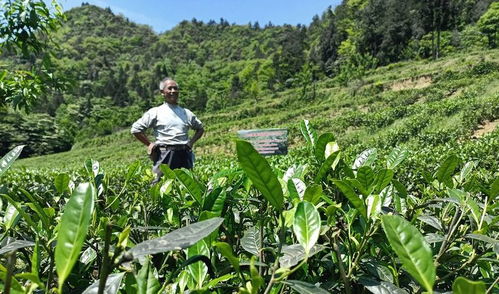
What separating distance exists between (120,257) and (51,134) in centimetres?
4582

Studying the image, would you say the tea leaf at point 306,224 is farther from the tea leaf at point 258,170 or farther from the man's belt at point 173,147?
the man's belt at point 173,147

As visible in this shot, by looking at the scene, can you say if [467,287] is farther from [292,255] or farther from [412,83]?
[412,83]

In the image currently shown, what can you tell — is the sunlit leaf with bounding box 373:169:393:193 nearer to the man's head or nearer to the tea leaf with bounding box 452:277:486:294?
the tea leaf with bounding box 452:277:486:294

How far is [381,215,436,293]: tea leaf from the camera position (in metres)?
0.37

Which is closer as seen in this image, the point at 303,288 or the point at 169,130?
the point at 303,288

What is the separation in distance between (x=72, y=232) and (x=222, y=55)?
9878cm

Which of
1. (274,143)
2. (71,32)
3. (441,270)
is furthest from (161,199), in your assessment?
(71,32)

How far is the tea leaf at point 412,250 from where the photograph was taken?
366 millimetres

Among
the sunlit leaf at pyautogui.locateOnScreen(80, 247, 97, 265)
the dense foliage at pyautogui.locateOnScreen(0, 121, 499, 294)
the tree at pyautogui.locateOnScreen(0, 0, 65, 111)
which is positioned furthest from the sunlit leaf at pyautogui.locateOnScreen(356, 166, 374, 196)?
the tree at pyautogui.locateOnScreen(0, 0, 65, 111)

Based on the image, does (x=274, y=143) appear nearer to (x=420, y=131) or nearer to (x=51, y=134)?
(x=420, y=131)

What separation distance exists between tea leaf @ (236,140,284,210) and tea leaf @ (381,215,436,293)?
6.1 inches

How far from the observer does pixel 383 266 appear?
0.61 metres

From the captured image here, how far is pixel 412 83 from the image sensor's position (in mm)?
24094

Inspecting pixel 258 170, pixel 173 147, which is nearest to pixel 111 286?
pixel 258 170
